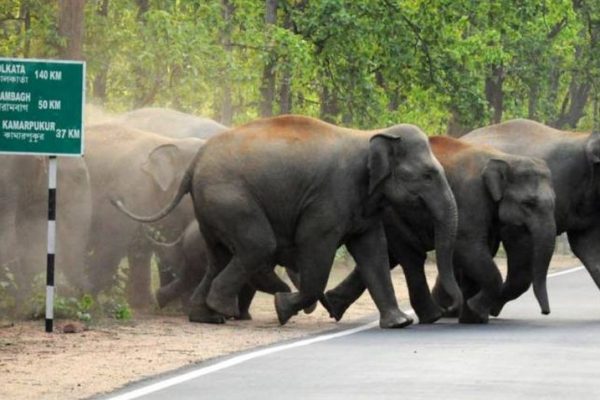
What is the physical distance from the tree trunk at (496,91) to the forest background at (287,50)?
663cm

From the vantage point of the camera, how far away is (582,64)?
6334 cm

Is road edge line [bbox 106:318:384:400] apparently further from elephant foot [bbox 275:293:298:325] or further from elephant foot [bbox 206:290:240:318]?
elephant foot [bbox 206:290:240:318]

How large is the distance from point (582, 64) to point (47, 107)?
4341 cm

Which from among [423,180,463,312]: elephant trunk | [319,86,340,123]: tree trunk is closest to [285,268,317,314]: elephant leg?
[423,180,463,312]: elephant trunk

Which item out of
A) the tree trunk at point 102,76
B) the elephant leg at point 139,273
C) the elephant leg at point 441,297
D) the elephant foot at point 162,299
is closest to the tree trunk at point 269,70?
the tree trunk at point 102,76

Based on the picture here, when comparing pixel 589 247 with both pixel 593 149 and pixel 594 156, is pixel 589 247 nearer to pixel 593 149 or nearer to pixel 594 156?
pixel 594 156

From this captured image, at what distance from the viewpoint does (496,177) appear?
24.1 m

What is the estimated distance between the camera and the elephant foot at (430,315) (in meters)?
23.6

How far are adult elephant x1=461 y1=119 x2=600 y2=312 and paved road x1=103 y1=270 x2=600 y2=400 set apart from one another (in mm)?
3249

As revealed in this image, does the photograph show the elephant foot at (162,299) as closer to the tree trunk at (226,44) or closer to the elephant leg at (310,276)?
the elephant leg at (310,276)

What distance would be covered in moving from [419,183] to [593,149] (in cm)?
Result: 407

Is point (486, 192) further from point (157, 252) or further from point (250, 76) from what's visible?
point (250, 76)

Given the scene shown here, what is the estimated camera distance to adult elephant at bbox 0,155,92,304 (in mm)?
23047

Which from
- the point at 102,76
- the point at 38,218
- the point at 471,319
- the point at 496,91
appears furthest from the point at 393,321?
the point at 496,91
